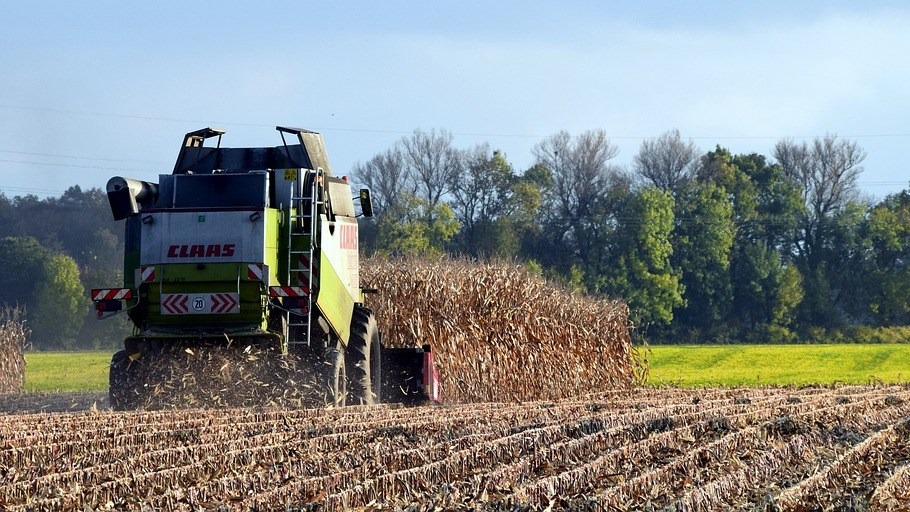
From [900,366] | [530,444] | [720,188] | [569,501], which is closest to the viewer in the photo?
[569,501]

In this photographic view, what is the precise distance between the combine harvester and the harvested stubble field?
104cm

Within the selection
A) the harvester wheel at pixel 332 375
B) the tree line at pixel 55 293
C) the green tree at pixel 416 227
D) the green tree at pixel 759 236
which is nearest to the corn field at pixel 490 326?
the harvester wheel at pixel 332 375

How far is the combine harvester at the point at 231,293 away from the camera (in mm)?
13133

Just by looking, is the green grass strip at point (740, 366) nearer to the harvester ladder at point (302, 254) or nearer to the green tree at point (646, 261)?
the green tree at point (646, 261)

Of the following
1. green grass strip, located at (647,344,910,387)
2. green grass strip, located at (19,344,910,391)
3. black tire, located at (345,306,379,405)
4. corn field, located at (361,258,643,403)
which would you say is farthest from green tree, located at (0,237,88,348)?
black tire, located at (345,306,379,405)

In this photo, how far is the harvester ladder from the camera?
43.9 feet

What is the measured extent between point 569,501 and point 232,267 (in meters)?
7.10

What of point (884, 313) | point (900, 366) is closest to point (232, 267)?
point (900, 366)

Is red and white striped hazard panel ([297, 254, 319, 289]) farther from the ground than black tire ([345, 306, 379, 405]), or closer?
farther from the ground

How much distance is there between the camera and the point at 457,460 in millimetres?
8328

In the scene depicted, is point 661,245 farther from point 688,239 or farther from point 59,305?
point 59,305

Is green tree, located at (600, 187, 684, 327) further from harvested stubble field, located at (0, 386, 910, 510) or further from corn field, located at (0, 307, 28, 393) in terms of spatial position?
harvested stubble field, located at (0, 386, 910, 510)

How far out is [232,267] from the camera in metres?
13.1

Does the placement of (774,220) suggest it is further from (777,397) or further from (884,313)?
(777,397)
